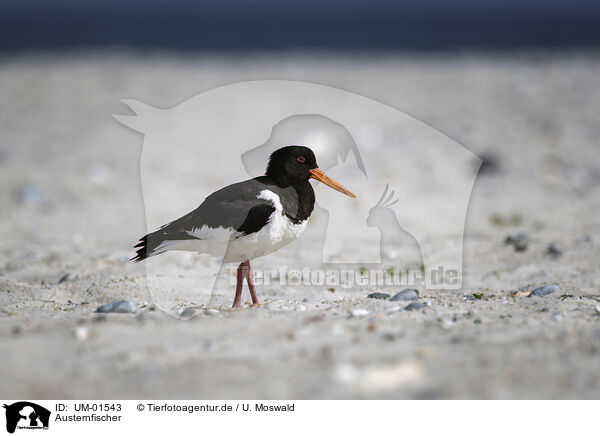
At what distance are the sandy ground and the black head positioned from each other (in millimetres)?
1032

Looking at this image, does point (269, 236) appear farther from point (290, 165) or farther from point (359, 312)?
point (359, 312)

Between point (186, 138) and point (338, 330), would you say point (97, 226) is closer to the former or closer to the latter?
point (186, 138)

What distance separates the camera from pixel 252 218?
4758 millimetres

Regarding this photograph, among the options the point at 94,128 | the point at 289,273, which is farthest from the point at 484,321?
the point at 94,128

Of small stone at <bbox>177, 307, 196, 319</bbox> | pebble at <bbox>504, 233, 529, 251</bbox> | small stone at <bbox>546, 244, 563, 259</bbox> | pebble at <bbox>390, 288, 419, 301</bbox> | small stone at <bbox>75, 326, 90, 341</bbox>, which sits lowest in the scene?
small stone at <bbox>75, 326, 90, 341</bbox>

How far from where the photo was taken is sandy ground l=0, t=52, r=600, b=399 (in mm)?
3605

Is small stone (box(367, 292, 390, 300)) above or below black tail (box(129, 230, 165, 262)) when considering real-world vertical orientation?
below

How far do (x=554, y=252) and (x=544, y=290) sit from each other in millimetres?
1473

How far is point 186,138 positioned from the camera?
1183cm

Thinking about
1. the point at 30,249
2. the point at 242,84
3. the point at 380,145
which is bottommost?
the point at 30,249

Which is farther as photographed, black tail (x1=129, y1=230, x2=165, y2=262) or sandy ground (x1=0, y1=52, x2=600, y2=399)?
black tail (x1=129, y1=230, x2=165, y2=262)

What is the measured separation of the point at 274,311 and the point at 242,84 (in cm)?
1059
